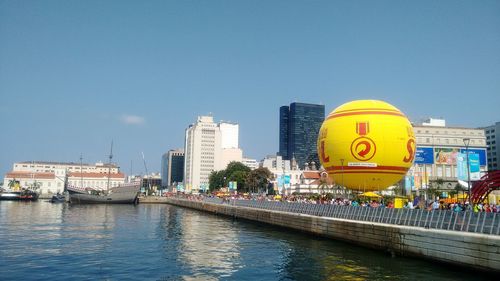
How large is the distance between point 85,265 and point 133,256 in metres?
3.73

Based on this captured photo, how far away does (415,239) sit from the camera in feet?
83.6

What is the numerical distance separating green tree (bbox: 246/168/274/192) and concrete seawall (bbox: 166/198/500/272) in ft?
321

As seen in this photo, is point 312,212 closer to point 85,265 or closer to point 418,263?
point 418,263

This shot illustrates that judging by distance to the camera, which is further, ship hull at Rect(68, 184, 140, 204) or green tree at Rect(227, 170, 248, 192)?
green tree at Rect(227, 170, 248, 192)

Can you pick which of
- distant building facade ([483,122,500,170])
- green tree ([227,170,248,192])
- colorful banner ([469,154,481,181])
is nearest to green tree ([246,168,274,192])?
green tree ([227,170,248,192])

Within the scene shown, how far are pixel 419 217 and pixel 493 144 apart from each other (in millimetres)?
161801

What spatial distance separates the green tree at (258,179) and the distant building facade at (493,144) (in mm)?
87899

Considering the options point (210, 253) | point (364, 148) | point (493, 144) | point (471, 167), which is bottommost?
point (210, 253)

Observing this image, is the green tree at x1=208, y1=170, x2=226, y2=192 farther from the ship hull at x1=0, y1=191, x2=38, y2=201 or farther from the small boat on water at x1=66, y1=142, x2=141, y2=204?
the ship hull at x1=0, y1=191, x2=38, y2=201

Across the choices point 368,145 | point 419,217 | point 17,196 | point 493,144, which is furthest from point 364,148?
point 493,144

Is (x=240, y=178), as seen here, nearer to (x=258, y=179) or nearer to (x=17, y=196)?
(x=258, y=179)

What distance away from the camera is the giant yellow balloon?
42.2 meters

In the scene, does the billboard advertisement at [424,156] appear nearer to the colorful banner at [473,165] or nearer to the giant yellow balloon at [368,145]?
the giant yellow balloon at [368,145]

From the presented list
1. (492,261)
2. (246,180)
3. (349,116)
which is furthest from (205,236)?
(246,180)
